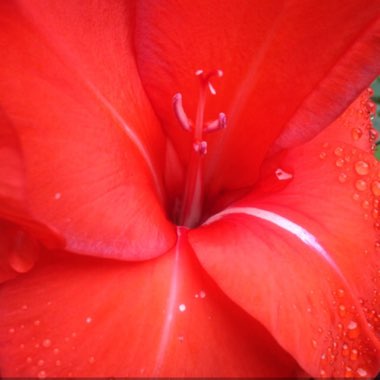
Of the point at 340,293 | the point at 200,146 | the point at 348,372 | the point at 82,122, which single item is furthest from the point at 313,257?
the point at 82,122

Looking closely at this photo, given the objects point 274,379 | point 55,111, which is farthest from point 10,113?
point 274,379

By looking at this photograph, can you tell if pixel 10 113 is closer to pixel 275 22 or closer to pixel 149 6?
pixel 149 6

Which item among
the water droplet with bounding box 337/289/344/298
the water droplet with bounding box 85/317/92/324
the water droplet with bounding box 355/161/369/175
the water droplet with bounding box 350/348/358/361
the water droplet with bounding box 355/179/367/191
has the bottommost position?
the water droplet with bounding box 350/348/358/361

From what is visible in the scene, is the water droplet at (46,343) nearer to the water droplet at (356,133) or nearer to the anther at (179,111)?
the anther at (179,111)

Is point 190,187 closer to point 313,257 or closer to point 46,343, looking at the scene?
point 313,257

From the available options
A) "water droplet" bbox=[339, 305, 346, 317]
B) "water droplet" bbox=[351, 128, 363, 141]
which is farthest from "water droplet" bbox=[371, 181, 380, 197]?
"water droplet" bbox=[339, 305, 346, 317]

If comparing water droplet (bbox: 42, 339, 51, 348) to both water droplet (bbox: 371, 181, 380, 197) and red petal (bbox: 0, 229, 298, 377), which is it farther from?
water droplet (bbox: 371, 181, 380, 197)
